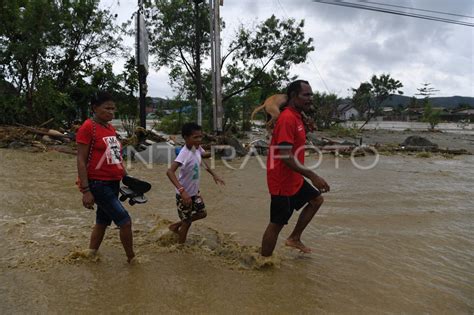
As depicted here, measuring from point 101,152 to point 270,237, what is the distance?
68.1 inches

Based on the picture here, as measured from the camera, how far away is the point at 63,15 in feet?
56.5

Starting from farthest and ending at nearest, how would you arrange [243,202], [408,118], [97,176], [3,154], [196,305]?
1. [408,118]
2. [3,154]
3. [243,202]
4. [97,176]
5. [196,305]

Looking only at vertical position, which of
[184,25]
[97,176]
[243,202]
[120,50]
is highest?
[184,25]

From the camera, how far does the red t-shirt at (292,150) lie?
3.81 m

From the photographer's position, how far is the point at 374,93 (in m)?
40.7

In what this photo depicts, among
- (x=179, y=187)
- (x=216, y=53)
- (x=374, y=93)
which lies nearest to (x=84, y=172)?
(x=179, y=187)

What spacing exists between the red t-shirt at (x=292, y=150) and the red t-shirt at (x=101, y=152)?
142 centimetres

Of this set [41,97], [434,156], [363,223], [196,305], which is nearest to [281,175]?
[196,305]

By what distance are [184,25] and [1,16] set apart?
312 inches

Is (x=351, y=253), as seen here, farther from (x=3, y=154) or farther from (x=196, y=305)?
(x=3, y=154)

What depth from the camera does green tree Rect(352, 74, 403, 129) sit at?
130 ft

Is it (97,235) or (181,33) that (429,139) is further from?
(97,235)

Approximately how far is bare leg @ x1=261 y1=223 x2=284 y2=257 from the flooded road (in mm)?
122

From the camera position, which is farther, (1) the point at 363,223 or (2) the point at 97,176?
(1) the point at 363,223
